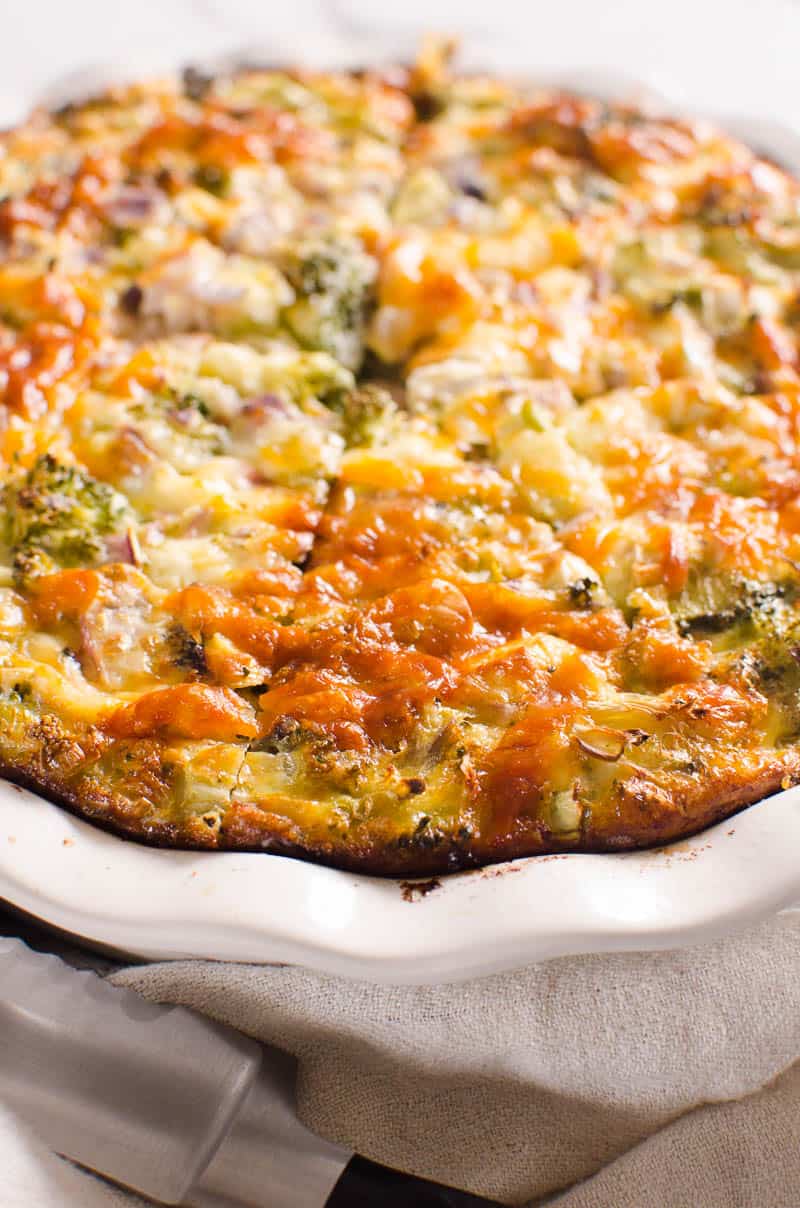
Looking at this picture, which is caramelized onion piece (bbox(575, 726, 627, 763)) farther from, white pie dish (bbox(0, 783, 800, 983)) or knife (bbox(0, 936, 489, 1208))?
knife (bbox(0, 936, 489, 1208))

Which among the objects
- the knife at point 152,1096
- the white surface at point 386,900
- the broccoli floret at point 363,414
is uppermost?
the broccoli floret at point 363,414

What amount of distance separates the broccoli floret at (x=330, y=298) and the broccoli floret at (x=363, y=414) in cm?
21

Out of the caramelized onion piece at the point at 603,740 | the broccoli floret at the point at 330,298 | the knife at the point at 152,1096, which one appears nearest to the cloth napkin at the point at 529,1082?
the knife at the point at 152,1096

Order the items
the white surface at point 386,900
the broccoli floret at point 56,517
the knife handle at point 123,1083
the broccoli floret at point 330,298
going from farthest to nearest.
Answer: the broccoli floret at point 330,298, the broccoli floret at point 56,517, the knife handle at point 123,1083, the white surface at point 386,900

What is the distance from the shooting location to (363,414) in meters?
2.78

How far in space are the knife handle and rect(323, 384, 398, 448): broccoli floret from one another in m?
1.29

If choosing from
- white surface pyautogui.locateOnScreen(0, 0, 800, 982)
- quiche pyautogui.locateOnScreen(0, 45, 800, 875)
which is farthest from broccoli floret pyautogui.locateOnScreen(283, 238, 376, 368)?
white surface pyautogui.locateOnScreen(0, 0, 800, 982)

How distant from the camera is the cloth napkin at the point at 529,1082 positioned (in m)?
2.06

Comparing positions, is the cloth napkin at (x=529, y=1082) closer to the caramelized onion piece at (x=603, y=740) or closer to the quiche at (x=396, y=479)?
the quiche at (x=396, y=479)

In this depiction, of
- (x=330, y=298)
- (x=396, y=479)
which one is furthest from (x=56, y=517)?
(x=330, y=298)

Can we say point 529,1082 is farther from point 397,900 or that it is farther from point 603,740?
point 603,740

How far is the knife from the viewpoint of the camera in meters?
2.02

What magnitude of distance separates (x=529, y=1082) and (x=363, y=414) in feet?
4.75

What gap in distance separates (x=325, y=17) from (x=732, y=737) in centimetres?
471
